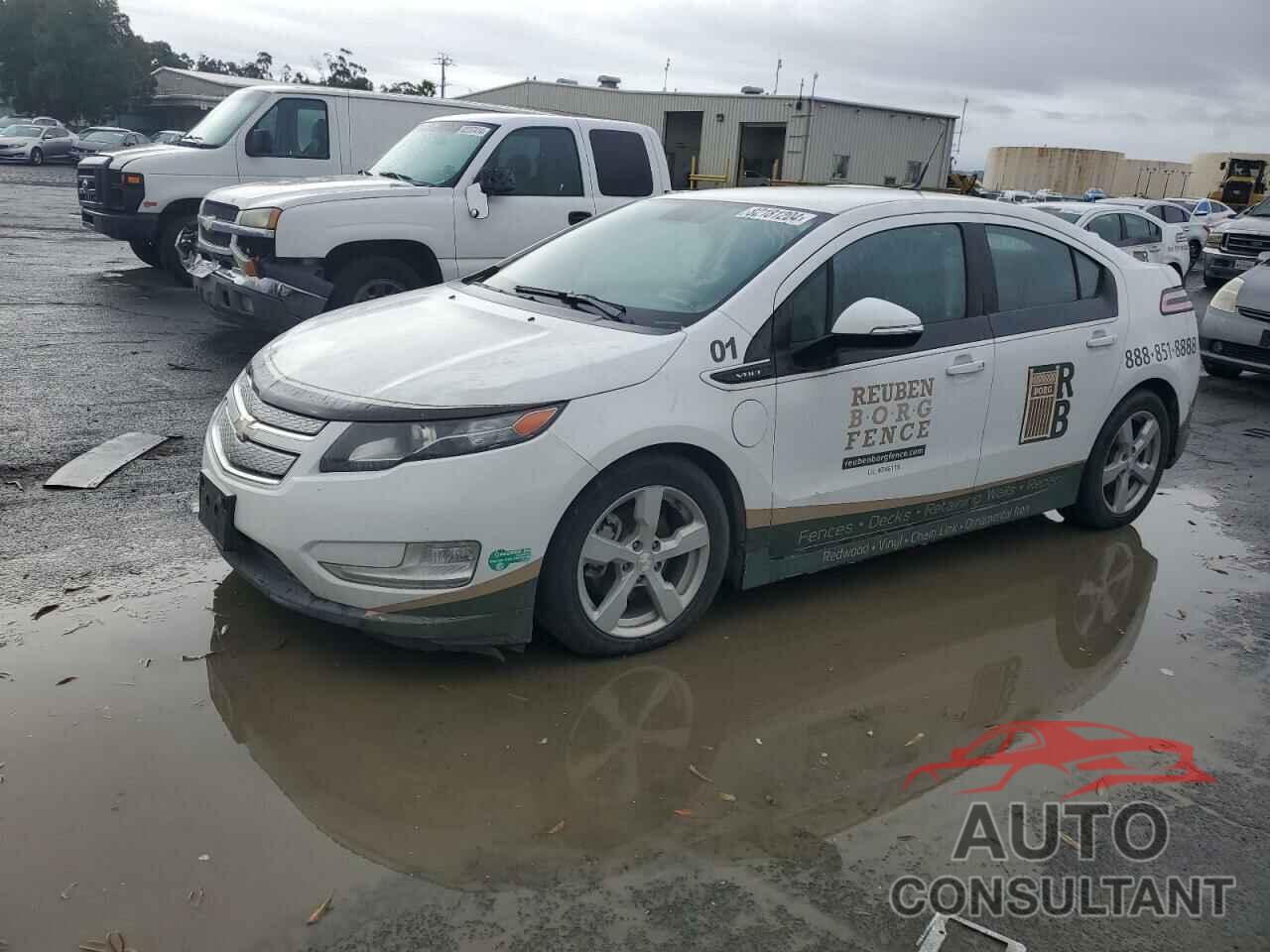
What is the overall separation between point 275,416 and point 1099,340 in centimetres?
395

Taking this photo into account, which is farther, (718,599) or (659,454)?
(718,599)

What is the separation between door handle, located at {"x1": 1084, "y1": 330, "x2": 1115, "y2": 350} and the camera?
5398 millimetres

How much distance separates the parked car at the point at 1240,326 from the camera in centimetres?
1023

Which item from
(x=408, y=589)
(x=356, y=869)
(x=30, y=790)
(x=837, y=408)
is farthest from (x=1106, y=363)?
(x=30, y=790)

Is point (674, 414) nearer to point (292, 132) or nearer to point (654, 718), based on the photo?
point (654, 718)

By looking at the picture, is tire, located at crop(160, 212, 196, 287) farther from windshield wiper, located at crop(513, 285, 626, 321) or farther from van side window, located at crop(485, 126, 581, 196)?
windshield wiper, located at crop(513, 285, 626, 321)

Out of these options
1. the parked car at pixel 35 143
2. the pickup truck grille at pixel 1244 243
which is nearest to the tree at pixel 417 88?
the parked car at pixel 35 143

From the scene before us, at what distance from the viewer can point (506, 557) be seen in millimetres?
3668

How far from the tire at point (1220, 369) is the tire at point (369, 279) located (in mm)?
7762

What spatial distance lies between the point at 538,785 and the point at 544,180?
675 cm

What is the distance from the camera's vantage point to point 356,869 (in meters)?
2.84

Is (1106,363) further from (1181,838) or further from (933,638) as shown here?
(1181,838)

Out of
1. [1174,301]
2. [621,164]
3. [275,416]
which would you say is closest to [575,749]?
[275,416]

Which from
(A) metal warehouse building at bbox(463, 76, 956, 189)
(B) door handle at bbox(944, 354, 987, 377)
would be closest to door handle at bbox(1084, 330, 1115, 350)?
(B) door handle at bbox(944, 354, 987, 377)
